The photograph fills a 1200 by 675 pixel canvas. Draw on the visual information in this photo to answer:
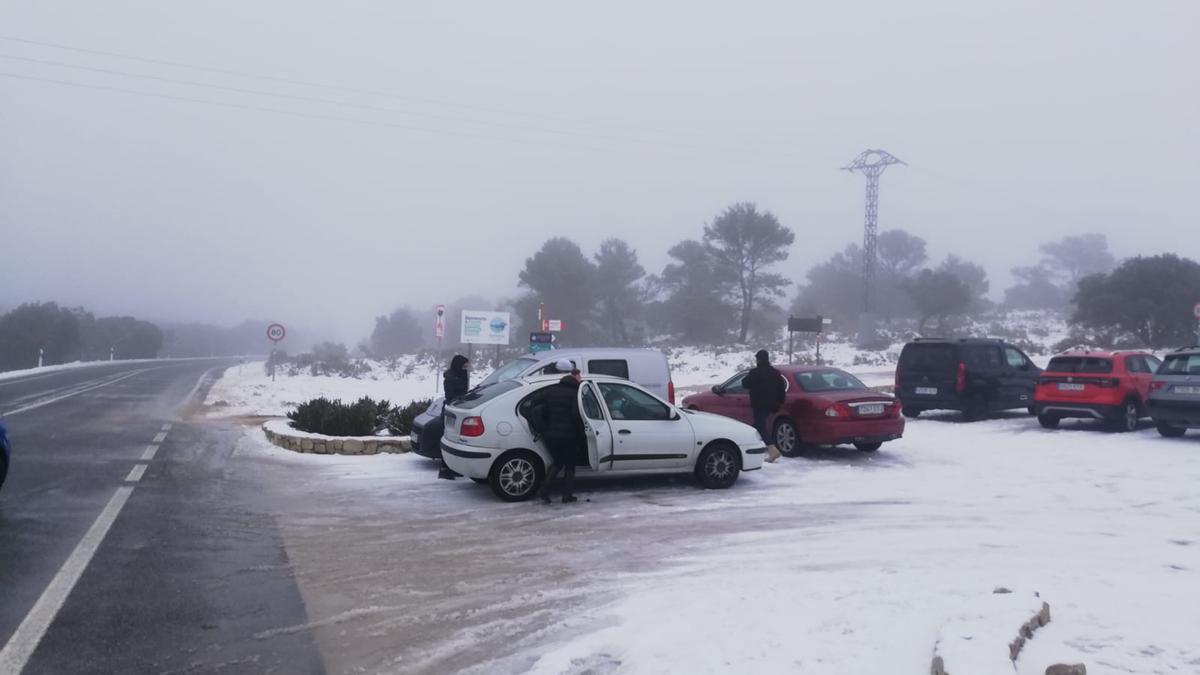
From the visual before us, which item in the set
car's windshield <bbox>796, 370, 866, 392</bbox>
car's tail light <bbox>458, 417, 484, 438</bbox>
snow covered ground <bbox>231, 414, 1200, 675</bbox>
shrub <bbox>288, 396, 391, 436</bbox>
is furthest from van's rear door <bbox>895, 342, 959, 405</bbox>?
car's tail light <bbox>458, 417, 484, 438</bbox>

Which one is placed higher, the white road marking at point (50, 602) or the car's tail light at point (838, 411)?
the car's tail light at point (838, 411)

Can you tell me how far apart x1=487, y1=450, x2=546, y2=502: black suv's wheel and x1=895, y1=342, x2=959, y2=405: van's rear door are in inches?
440

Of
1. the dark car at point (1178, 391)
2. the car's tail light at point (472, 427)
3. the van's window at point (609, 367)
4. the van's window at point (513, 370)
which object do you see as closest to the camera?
the car's tail light at point (472, 427)

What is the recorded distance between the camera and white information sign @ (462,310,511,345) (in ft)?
81.3

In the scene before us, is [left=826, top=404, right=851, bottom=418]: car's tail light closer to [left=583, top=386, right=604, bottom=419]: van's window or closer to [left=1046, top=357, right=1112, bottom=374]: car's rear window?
[left=583, top=386, right=604, bottom=419]: van's window

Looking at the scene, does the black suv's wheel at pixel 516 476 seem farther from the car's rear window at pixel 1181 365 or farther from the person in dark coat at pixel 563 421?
the car's rear window at pixel 1181 365

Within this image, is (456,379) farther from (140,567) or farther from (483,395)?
(140,567)

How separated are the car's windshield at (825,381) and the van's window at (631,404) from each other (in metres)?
3.88

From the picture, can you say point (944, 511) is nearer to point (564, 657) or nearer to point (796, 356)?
point (564, 657)

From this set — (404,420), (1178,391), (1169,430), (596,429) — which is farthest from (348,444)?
(1169,430)

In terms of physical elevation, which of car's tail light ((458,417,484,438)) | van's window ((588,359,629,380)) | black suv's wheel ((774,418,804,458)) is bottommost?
black suv's wheel ((774,418,804,458))

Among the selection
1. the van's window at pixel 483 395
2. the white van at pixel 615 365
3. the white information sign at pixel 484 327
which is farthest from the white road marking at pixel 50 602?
the white information sign at pixel 484 327

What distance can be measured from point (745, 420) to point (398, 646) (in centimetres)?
1064

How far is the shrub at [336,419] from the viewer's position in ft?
50.2
